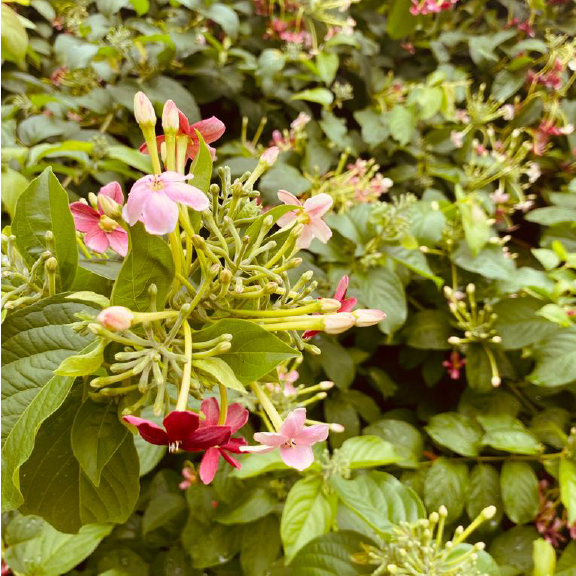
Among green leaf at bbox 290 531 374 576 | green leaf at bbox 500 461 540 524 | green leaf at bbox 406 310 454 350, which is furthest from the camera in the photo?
green leaf at bbox 406 310 454 350

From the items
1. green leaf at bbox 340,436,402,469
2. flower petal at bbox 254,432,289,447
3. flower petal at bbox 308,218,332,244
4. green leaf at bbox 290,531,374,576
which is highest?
flower petal at bbox 308,218,332,244

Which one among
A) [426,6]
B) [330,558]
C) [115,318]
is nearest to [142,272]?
[115,318]

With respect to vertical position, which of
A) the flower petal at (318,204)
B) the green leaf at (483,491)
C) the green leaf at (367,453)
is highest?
the flower petal at (318,204)

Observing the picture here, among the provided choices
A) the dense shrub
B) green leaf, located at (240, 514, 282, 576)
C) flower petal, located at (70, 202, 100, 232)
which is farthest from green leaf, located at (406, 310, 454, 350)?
flower petal, located at (70, 202, 100, 232)

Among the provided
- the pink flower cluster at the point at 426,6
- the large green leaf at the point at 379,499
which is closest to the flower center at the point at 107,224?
the large green leaf at the point at 379,499

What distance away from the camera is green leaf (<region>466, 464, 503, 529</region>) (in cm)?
90

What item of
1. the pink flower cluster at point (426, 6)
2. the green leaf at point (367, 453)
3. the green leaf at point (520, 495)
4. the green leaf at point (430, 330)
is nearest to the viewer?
the green leaf at point (367, 453)

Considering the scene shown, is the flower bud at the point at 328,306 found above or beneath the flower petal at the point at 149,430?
above

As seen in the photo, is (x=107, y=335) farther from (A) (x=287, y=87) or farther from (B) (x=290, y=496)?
(A) (x=287, y=87)

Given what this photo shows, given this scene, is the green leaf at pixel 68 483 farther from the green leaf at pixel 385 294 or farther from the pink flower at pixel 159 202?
the green leaf at pixel 385 294

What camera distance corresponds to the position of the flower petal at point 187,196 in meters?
A: 0.33

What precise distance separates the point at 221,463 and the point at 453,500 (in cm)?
41

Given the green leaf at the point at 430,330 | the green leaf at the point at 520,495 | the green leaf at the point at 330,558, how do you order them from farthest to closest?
the green leaf at the point at 430,330 → the green leaf at the point at 520,495 → the green leaf at the point at 330,558

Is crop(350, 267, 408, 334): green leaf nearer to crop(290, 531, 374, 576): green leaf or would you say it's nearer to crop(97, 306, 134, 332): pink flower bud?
crop(290, 531, 374, 576): green leaf
